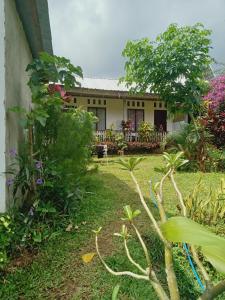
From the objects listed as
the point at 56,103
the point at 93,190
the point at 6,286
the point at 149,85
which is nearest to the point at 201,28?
the point at 149,85

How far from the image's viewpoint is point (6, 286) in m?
2.87

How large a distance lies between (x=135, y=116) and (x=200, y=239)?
1970cm

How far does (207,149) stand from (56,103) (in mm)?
6711

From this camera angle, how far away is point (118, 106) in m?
19.9

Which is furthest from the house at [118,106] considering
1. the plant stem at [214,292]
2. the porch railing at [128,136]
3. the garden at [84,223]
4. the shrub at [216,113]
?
the plant stem at [214,292]


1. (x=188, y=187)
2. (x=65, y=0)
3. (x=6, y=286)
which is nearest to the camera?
(x=6, y=286)

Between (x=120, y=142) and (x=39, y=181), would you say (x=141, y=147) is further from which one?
(x=39, y=181)

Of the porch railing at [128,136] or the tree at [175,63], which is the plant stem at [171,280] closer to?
the tree at [175,63]

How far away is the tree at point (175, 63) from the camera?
380 inches

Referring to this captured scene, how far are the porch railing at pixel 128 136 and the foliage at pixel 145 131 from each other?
6.3 inches

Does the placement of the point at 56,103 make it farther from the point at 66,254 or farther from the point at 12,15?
the point at 66,254

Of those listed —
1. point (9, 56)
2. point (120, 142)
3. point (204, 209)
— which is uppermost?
point (9, 56)

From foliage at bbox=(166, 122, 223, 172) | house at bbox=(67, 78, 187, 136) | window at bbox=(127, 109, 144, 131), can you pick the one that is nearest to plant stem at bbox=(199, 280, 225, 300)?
foliage at bbox=(166, 122, 223, 172)

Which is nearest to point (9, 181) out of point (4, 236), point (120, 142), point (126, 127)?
point (4, 236)
